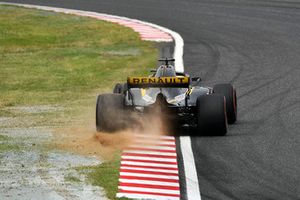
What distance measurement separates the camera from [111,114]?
58.7 feet

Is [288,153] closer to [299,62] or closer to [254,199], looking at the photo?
[254,199]

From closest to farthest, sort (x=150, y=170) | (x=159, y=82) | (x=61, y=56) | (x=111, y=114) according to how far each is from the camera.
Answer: (x=150, y=170) < (x=111, y=114) < (x=159, y=82) < (x=61, y=56)

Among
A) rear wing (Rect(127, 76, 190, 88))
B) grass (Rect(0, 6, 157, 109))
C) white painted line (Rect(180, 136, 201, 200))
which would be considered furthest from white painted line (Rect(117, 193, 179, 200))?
grass (Rect(0, 6, 157, 109))

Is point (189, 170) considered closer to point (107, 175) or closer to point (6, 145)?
point (107, 175)

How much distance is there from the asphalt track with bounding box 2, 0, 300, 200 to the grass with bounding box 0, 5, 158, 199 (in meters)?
1.66

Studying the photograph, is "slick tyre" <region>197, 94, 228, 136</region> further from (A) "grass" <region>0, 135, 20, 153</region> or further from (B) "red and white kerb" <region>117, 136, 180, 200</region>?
(A) "grass" <region>0, 135, 20, 153</region>

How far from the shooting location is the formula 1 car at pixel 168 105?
17.9 m

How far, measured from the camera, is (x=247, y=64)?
28125mm

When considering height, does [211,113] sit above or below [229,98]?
above

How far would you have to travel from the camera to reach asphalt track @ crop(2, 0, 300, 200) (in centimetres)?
1528

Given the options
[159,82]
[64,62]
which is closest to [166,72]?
[159,82]

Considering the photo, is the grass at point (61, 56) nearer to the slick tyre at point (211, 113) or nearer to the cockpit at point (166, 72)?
the cockpit at point (166, 72)

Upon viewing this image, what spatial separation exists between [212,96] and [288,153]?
74.8 inches

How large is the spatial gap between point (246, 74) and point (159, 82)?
8.27 meters
